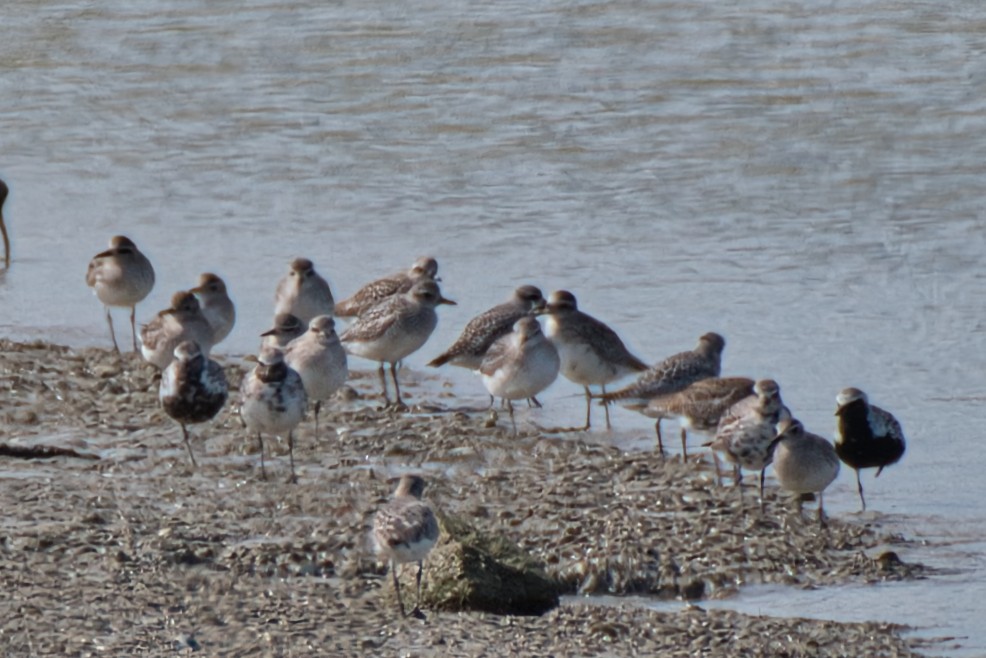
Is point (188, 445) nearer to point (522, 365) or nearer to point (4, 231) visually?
point (522, 365)

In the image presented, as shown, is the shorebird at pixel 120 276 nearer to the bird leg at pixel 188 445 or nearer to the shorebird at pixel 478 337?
the shorebird at pixel 478 337

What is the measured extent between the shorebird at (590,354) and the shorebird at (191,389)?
2049 millimetres

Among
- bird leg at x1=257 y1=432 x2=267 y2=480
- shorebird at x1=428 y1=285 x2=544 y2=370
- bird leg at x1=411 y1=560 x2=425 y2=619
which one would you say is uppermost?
shorebird at x1=428 y1=285 x2=544 y2=370

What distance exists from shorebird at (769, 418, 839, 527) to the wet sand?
0.15 metres

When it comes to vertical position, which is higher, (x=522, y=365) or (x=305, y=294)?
(x=305, y=294)

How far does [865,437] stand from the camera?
29.3 feet

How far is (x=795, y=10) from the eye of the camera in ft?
68.6

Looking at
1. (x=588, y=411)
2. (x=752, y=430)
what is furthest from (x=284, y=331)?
(x=752, y=430)

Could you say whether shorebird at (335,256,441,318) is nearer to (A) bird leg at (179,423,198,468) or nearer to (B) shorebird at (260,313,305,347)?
(B) shorebird at (260,313,305,347)

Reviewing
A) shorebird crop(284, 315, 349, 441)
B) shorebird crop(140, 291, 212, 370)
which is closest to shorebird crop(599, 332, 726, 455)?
shorebird crop(284, 315, 349, 441)

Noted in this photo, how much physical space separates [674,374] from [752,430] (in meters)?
1.16

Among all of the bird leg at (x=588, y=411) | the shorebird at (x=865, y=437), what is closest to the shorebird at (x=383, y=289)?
the bird leg at (x=588, y=411)

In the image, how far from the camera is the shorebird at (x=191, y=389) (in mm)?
9234

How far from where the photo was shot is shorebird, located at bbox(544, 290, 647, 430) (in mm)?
10484
